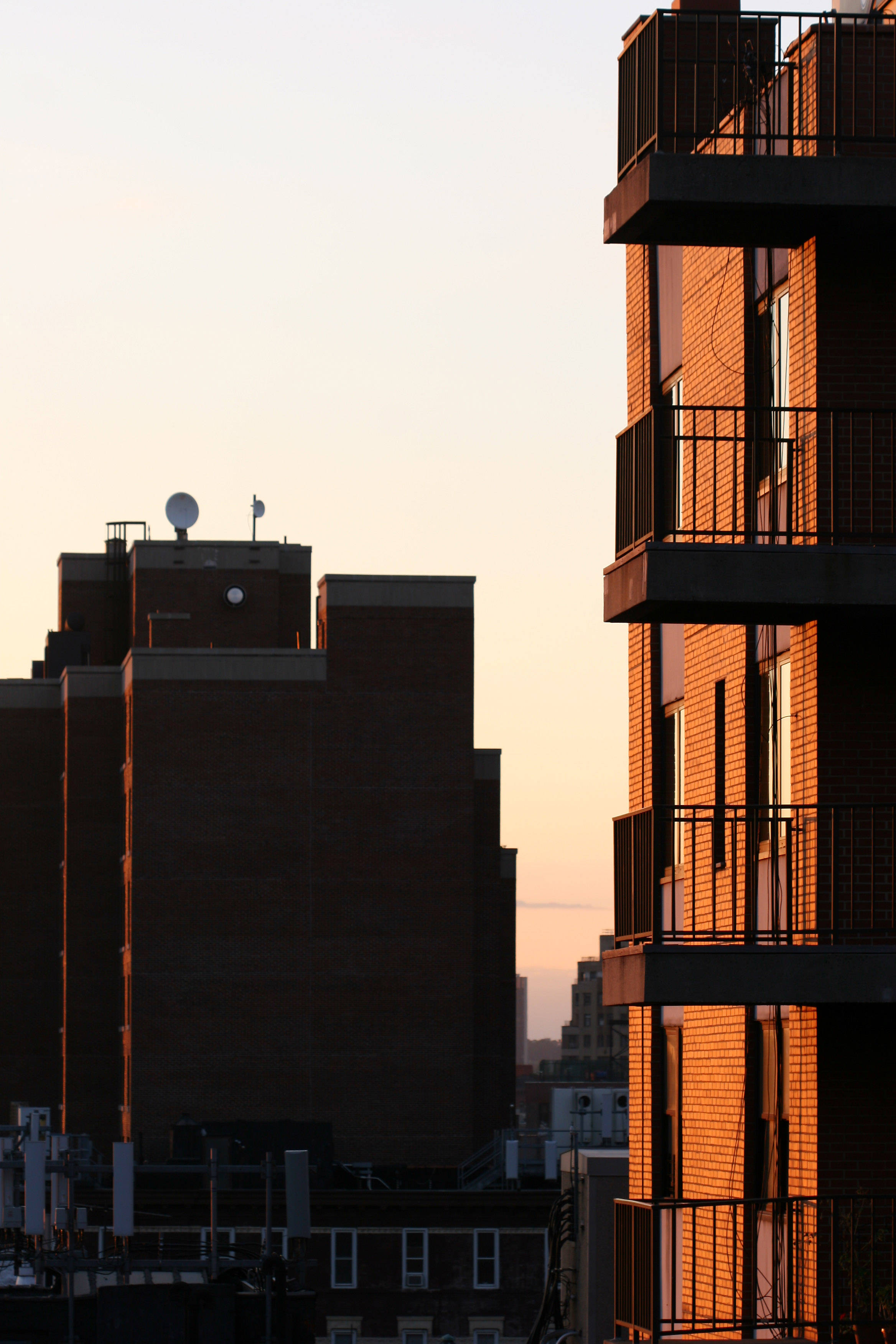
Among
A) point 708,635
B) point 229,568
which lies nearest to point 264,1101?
point 229,568

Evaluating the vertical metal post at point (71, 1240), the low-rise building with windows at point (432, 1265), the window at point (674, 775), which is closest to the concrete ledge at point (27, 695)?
the low-rise building with windows at point (432, 1265)

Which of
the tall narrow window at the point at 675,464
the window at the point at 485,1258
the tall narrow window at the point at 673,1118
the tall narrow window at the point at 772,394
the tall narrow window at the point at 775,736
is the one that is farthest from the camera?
the window at the point at 485,1258

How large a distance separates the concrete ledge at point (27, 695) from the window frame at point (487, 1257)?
98.2ft

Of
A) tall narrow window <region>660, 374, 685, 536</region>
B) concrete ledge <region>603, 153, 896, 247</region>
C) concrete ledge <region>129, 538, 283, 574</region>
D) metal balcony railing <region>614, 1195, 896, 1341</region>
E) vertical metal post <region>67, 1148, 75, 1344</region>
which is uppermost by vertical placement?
concrete ledge <region>129, 538, 283, 574</region>

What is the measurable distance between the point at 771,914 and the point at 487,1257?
5132 centimetres

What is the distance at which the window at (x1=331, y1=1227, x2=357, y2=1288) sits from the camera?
66.8 meters

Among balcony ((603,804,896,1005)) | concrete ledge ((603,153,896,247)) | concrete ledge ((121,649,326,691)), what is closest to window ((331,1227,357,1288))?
concrete ledge ((121,649,326,691))

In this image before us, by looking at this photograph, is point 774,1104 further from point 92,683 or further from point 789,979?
point 92,683

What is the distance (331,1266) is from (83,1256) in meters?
25.5

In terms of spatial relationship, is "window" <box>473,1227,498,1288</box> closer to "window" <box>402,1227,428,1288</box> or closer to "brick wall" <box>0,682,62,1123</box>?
"window" <box>402,1227,428,1288</box>

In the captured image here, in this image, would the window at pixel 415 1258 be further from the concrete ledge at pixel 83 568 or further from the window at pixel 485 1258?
the concrete ledge at pixel 83 568

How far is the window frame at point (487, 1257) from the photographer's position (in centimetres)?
6719

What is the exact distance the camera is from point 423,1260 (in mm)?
67125

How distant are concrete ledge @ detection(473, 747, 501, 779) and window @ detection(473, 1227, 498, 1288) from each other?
771 inches
